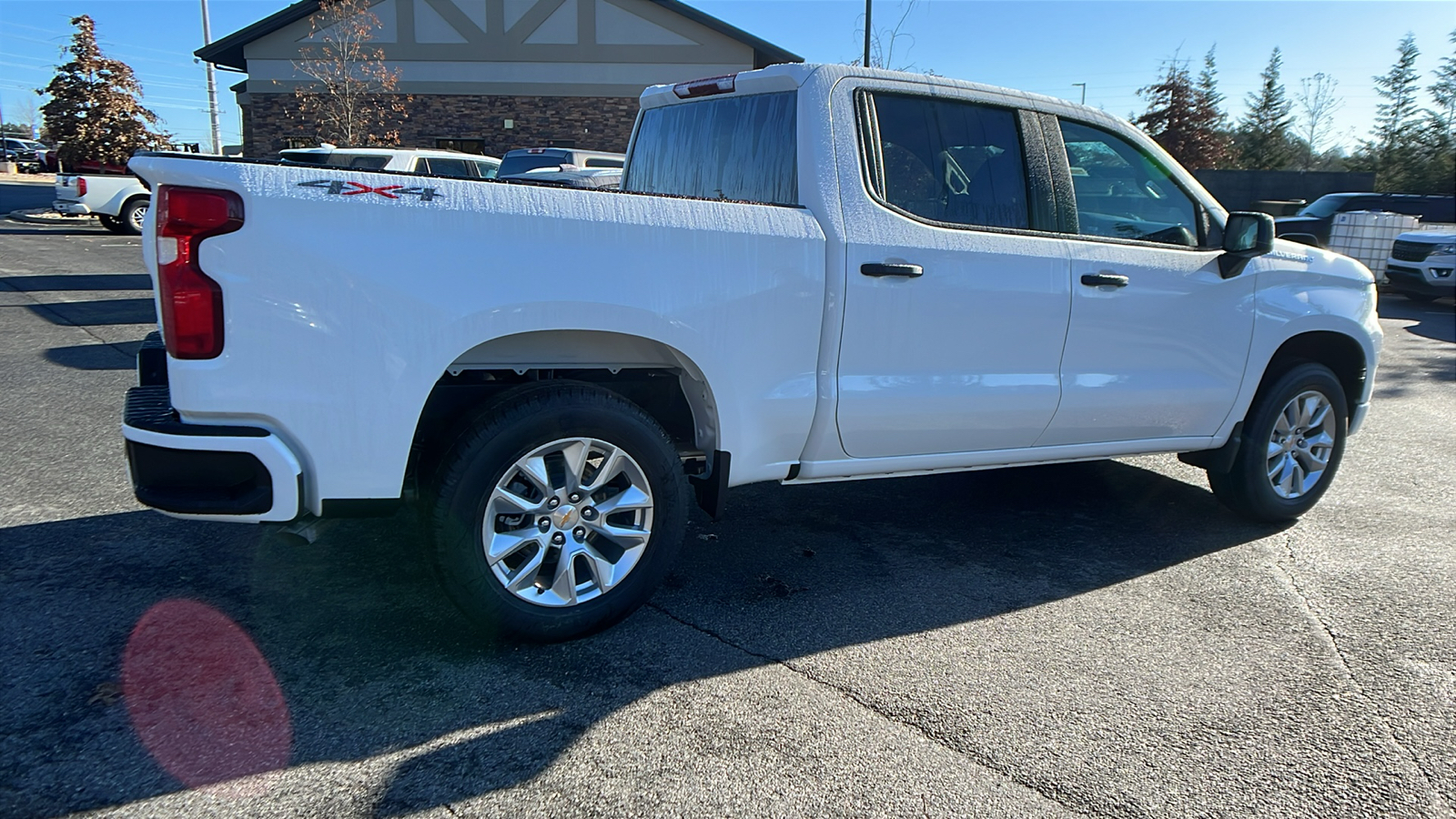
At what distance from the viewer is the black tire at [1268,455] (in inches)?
199

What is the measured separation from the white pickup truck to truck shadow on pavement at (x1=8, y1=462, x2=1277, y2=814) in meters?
0.30

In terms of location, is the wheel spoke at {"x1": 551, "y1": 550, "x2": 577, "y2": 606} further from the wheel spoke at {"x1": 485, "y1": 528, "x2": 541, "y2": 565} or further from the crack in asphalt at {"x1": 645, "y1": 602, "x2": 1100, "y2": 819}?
the crack in asphalt at {"x1": 645, "y1": 602, "x2": 1100, "y2": 819}

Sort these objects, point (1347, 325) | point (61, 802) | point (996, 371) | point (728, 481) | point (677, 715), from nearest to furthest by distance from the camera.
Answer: point (61, 802), point (677, 715), point (728, 481), point (996, 371), point (1347, 325)

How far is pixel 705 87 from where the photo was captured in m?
4.43

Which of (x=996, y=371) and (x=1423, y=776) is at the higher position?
(x=996, y=371)

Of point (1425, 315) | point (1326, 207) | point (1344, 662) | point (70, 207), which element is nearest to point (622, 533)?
point (1344, 662)

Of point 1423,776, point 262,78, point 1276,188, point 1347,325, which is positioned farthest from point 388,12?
point 1423,776

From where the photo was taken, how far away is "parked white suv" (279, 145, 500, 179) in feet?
44.4

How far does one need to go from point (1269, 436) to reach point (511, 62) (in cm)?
2590

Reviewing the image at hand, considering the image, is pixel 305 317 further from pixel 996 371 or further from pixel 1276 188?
pixel 1276 188

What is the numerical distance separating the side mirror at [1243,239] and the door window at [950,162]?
3.67ft

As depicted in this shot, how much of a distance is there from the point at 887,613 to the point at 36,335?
8376 millimetres

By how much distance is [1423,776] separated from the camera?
2.94 metres

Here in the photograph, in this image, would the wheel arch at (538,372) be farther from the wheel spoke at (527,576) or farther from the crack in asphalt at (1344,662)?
the crack in asphalt at (1344,662)
